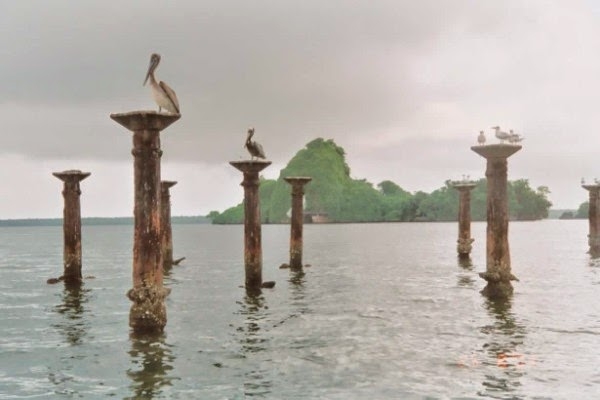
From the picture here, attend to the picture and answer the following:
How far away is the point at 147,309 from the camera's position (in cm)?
1420

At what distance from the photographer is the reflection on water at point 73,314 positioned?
53.8 feet

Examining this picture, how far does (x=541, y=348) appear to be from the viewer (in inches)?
553

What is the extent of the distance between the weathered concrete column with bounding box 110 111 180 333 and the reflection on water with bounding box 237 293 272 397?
229 cm

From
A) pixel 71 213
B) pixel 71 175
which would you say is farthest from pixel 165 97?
pixel 71 213

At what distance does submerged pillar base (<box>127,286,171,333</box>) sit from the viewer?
13.9 metres

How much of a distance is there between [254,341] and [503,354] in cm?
518

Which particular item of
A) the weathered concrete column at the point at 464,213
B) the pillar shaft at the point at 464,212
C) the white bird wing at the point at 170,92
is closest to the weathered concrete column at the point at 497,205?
the white bird wing at the point at 170,92

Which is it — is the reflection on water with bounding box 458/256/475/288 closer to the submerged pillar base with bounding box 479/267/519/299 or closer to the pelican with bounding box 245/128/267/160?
the submerged pillar base with bounding box 479/267/519/299

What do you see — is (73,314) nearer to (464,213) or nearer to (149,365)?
(149,365)

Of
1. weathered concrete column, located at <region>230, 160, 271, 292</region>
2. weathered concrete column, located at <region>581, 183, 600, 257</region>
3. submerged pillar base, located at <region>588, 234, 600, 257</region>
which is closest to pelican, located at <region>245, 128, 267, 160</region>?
weathered concrete column, located at <region>230, 160, 271, 292</region>

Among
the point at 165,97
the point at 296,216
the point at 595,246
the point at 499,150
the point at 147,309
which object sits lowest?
the point at 147,309

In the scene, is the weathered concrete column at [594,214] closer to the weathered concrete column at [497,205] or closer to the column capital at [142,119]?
the weathered concrete column at [497,205]

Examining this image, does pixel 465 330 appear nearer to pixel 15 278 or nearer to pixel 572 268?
pixel 572 268

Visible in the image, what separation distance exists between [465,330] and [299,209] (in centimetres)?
1470
